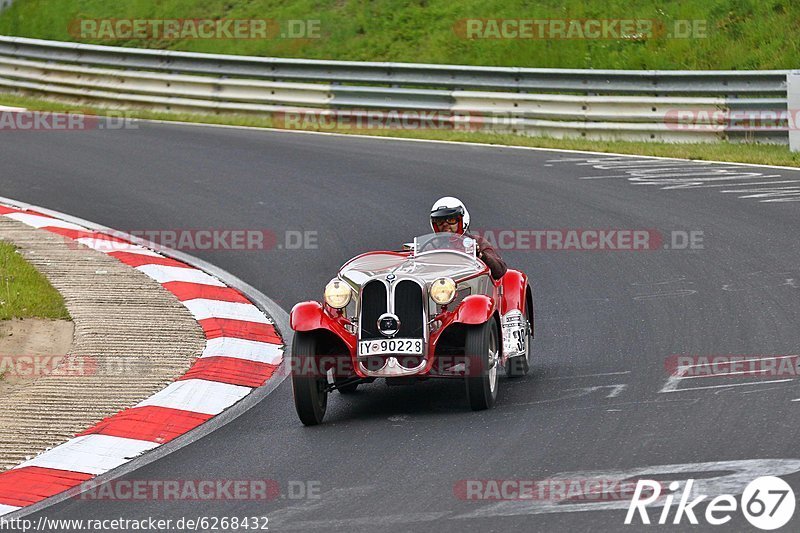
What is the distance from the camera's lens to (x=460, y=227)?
29.8 feet

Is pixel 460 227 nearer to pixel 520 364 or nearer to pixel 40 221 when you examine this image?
pixel 520 364

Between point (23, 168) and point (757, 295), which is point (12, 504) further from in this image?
point (23, 168)

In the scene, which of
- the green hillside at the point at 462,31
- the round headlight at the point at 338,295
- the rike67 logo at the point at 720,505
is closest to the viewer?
the rike67 logo at the point at 720,505

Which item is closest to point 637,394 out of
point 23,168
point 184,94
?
point 23,168

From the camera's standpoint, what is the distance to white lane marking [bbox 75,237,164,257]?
500 inches

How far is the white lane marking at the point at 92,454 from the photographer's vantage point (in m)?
7.21

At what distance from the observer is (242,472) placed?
6.94 metres

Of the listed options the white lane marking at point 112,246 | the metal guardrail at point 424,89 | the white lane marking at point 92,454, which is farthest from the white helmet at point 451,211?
the metal guardrail at point 424,89

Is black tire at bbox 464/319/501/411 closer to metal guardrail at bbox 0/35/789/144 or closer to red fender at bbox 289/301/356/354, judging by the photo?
red fender at bbox 289/301/356/354

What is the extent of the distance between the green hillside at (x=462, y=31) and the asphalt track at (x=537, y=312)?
4.24m

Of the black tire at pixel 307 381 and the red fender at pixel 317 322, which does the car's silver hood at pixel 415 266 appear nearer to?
the red fender at pixel 317 322

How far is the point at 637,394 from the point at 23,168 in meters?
11.3

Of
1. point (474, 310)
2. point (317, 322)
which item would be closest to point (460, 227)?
point (474, 310)

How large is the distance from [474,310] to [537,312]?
8.81 feet
